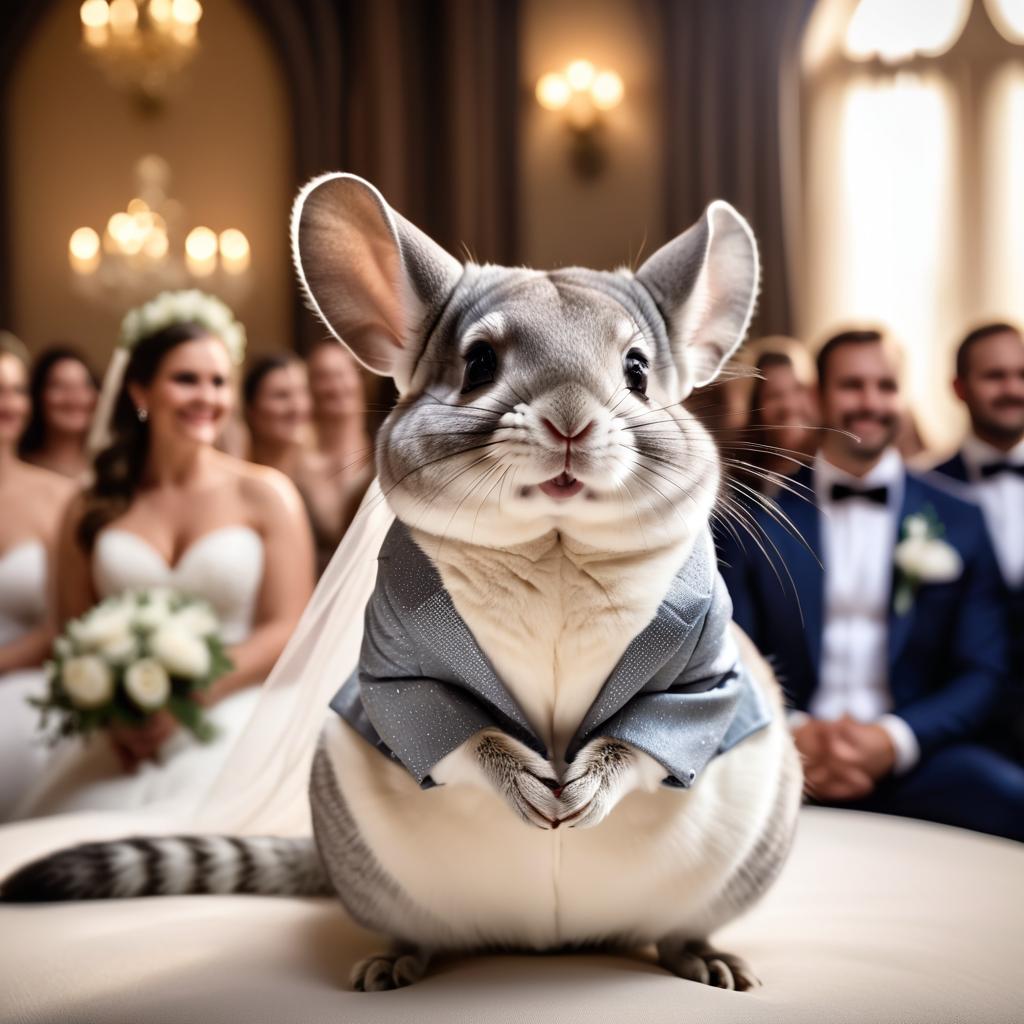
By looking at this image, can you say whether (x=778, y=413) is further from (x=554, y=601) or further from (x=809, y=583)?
(x=554, y=601)

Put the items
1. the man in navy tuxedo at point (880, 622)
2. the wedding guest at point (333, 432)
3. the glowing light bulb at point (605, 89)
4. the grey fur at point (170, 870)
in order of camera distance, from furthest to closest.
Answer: the glowing light bulb at point (605, 89) < the wedding guest at point (333, 432) < the man in navy tuxedo at point (880, 622) < the grey fur at point (170, 870)

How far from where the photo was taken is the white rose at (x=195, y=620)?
2932mm

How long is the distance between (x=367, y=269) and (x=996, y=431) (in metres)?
2.43

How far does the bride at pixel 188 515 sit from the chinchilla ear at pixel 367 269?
1.83 meters

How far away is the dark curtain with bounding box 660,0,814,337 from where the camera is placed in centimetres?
706

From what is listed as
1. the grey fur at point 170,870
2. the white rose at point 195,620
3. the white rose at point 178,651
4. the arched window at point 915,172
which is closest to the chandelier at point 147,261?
the arched window at point 915,172

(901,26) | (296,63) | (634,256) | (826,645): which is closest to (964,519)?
(826,645)

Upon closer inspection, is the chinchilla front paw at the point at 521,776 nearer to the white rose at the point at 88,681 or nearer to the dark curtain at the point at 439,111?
the white rose at the point at 88,681

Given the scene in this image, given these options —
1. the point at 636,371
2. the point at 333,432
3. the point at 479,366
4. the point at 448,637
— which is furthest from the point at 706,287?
the point at 333,432

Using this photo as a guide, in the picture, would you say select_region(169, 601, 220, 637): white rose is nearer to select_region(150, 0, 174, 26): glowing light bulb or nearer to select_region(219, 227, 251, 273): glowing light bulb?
select_region(219, 227, 251, 273): glowing light bulb

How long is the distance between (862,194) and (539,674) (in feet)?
21.7

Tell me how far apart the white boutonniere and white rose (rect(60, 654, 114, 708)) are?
1946 mm

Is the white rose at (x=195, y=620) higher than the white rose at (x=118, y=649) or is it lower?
higher

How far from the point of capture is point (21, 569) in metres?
3.83
